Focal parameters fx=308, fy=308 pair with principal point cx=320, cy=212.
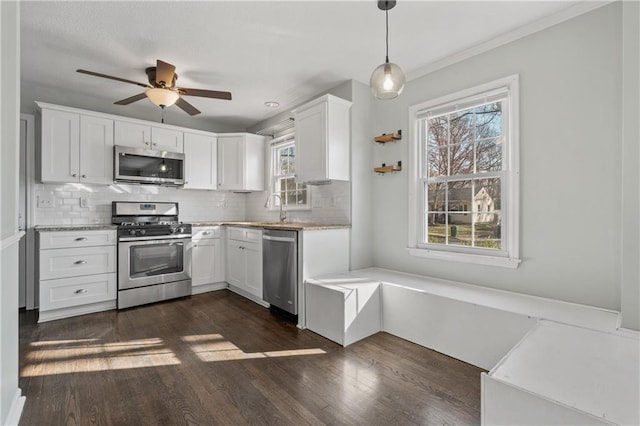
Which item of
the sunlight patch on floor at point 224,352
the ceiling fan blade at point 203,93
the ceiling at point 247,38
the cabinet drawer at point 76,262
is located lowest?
the sunlight patch on floor at point 224,352

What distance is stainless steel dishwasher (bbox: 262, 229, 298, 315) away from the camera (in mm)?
3055

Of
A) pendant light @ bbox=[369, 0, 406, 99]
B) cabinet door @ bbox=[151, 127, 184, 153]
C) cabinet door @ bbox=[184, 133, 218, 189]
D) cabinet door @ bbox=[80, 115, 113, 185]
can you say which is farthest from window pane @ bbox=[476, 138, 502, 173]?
cabinet door @ bbox=[80, 115, 113, 185]

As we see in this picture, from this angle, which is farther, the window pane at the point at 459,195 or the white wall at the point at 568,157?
the window pane at the point at 459,195

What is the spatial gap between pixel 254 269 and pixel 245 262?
0.25 m

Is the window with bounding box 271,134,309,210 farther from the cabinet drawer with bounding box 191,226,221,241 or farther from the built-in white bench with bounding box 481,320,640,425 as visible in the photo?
the built-in white bench with bounding box 481,320,640,425

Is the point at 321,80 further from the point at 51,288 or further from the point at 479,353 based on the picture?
the point at 51,288

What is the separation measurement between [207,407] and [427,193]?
8.51 ft

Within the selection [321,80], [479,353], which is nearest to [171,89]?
[321,80]

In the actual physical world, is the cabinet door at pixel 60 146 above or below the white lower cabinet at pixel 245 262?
above

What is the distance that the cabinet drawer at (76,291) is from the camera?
3.17m

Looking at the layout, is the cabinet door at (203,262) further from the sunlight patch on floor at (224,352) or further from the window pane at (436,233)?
the window pane at (436,233)

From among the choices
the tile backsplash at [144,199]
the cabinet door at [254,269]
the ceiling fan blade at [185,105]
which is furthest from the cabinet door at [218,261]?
the ceiling fan blade at [185,105]

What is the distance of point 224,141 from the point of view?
15.7 feet

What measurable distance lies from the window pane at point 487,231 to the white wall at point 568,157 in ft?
0.66
